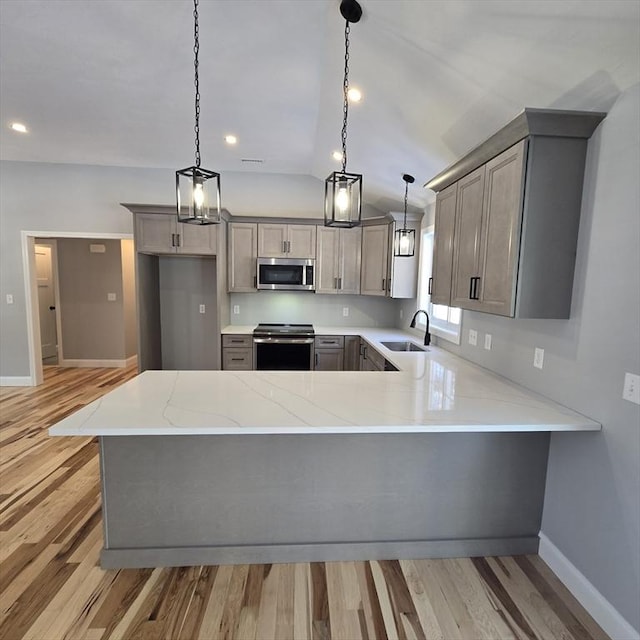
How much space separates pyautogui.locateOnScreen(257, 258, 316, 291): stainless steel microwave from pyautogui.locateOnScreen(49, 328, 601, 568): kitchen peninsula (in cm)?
248

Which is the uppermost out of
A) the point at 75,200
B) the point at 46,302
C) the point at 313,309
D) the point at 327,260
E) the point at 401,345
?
the point at 75,200

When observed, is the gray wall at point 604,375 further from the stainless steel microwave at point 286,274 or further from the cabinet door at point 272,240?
the cabinet door at point 272,240

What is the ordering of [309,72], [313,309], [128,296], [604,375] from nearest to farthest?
1. [604,375]
2. [309,72]
3. [313,309]
4. [128,296]

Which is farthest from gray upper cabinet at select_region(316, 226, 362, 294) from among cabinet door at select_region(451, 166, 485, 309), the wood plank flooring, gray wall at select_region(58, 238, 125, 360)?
gray wall at select_region(58, 238, 125, 360)

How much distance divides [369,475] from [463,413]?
61 cm

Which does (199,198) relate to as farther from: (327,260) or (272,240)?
(327,260)

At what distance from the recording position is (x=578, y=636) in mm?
1536

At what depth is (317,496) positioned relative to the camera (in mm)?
1888

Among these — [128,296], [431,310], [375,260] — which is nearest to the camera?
[431,310]

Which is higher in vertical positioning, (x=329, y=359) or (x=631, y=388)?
(x=631, y=388)

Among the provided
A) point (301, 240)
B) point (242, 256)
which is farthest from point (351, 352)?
point (242, 256)

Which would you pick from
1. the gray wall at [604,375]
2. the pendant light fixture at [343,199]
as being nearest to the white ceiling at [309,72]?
the gray wall at [604,375]

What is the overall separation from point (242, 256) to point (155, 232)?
103 cm

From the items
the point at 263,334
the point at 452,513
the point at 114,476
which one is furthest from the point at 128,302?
the point at 452,513
